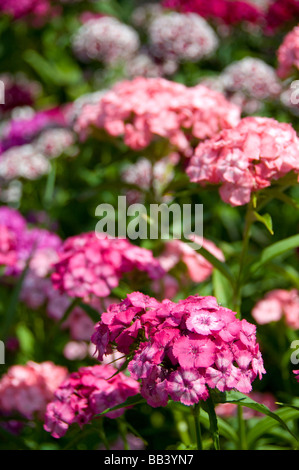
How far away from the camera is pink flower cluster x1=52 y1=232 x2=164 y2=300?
6.05 feet

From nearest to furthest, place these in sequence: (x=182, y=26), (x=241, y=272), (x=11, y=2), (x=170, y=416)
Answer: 1. (x=241, y=272)
2. (x=170, y=416)
3. (x=182, y=26)
4. (x=11, y=2)

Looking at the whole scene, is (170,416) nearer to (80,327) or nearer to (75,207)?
(80,327)

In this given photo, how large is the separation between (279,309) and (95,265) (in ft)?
2.76

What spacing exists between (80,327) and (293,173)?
1063 mm

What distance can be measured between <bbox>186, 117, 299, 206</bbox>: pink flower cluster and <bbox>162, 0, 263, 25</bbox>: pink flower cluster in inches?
72.7

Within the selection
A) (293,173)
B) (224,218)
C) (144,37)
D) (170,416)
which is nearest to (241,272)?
(293,173)

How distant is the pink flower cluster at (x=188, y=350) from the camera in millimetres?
1174

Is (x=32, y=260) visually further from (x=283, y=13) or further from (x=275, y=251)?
(x=283, y=13)

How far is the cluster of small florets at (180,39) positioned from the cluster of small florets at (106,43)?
253mm

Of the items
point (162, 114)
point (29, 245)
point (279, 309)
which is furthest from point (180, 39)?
point (279, 309)

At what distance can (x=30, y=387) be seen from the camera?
6.46 ft

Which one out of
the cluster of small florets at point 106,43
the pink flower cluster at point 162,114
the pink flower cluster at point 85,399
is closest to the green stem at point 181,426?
the pink flower cluster at point 85,399

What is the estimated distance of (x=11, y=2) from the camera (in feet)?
12.6

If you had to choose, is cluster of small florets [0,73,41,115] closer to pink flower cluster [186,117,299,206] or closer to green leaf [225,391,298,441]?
pink flower cluster [186,117,299,206]
